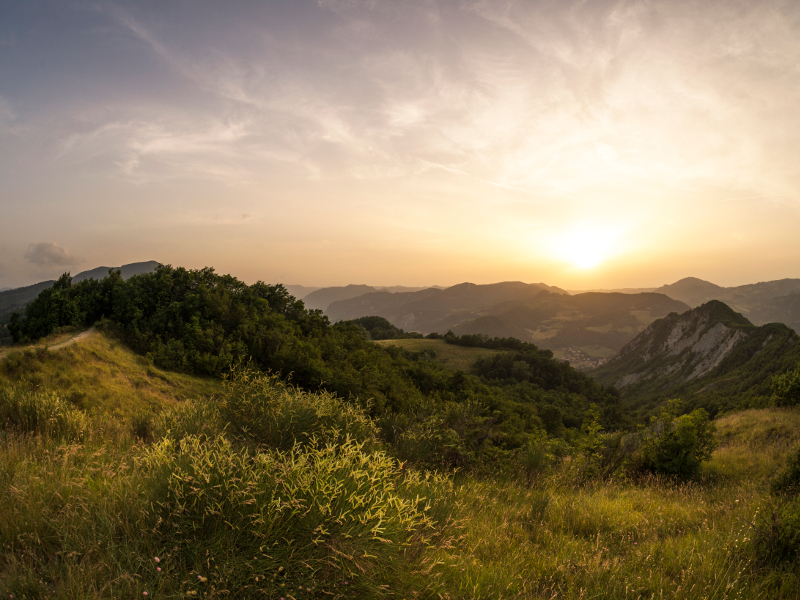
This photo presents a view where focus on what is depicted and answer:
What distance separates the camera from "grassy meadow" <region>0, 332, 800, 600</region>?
2770 mm

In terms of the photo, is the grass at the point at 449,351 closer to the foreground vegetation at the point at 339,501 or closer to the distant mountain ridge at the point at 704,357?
the distant mountain ridge at the point at 704,357

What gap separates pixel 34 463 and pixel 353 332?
2736cm

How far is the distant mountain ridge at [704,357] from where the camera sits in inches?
2788

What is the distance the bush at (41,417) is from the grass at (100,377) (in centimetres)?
163

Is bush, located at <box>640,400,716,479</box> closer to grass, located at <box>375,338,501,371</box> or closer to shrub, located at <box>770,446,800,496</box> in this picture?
shrub, located at <box>770,446,800,496</box>

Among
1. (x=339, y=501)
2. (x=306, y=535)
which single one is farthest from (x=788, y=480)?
(x=306, y=535)

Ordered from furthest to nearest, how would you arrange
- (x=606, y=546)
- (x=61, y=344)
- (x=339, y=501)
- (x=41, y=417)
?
(x=61, y=344) → (x=41, y=417) → (x=606, y=546) → (x=339, y=501)

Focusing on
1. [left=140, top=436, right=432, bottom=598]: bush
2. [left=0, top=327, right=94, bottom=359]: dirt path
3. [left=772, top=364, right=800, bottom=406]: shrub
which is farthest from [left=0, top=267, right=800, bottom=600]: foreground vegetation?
[left=772, top=364, right=800, bottom=406]: shrub

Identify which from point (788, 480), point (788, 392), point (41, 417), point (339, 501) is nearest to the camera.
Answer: point (339, 501)

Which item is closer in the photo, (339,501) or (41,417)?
(339,501)

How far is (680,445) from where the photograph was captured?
1003 centimetres

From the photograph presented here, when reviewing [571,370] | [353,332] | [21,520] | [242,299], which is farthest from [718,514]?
[571,370]

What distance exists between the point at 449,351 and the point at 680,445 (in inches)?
3080

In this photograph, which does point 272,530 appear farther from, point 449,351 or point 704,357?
point 704,357
